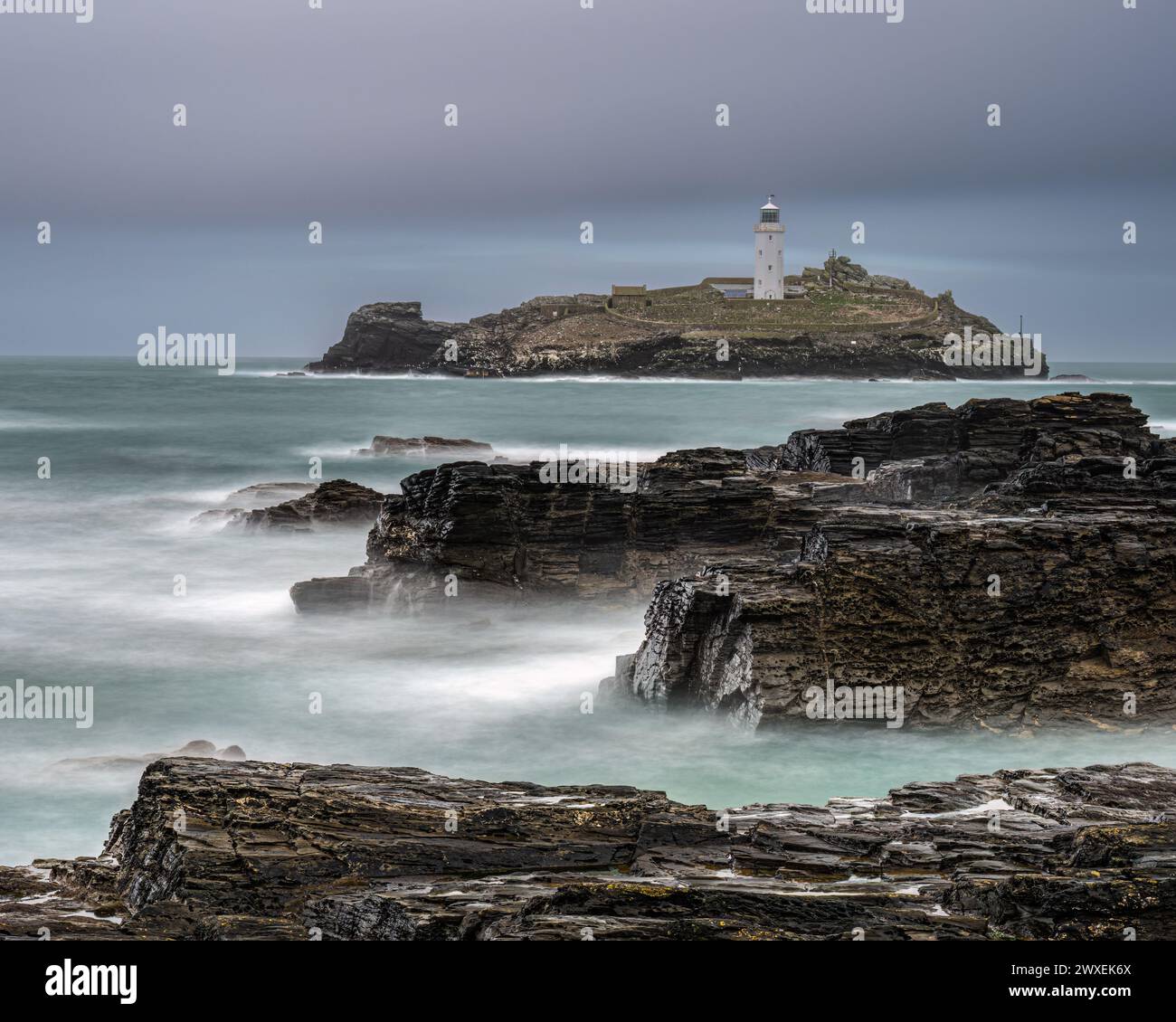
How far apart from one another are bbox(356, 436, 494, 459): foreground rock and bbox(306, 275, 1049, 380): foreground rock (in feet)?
335

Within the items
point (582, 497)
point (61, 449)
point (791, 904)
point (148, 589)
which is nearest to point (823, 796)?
point (791, 904)

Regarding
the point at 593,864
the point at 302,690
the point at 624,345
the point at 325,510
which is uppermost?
the point at 624,345

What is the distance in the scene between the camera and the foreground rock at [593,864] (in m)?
7.62

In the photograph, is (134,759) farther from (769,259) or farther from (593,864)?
(769,259)

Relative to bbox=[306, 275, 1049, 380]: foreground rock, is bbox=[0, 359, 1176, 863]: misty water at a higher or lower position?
lower

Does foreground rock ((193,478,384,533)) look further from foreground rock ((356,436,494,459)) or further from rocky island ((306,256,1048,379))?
rocky island ((306,256,1048,379))

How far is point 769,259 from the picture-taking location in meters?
177

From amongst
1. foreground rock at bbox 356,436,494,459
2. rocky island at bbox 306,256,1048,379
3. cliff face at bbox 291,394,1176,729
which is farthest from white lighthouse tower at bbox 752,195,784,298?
cliff face at bbox 291,394,1176,729

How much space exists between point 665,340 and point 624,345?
249 inches

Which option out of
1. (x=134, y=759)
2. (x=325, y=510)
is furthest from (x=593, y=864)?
(x=325, y=510)

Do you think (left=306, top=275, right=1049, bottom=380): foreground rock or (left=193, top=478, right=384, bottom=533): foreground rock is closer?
(left=193, top=478, right=384, bottom=533): foreground rock

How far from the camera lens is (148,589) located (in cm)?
2794

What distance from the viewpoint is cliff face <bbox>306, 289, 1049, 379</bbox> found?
545 feet

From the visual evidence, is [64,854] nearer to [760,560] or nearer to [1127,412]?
[760,560]
